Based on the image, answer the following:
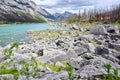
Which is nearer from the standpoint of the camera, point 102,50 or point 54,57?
point 54,57

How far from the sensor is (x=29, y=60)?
18.0m

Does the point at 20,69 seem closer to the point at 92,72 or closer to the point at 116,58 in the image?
the point at 92,72

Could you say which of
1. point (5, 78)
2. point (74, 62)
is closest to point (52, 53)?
point (74, 62)

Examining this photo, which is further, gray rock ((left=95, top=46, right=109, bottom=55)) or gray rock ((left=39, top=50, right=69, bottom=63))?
gray rock ((left=95, top=46, right=109, bottom=55))

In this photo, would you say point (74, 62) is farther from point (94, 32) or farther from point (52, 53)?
point (94, 32)

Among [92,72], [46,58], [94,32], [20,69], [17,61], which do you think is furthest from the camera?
[94,32]

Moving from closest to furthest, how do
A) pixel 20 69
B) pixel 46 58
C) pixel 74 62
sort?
pixel 20 69, pixel 74 62, pixel 46 58

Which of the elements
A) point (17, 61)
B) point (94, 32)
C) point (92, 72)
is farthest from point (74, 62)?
point (94, 32)

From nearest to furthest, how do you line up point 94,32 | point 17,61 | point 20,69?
1. point 20,69
2. point 17,61
3. point 94,32

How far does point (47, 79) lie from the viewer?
13.1m

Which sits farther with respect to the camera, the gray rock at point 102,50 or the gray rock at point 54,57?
the gray rock at point 102,50

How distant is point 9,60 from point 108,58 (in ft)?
21.9

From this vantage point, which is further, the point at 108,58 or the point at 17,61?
the point at 108,58

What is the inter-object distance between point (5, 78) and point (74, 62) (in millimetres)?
6082
